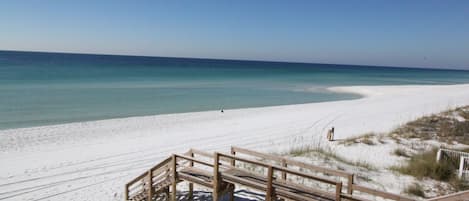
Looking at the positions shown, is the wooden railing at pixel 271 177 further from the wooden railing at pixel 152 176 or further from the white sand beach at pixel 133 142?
the white sand beach at pixel 133 142

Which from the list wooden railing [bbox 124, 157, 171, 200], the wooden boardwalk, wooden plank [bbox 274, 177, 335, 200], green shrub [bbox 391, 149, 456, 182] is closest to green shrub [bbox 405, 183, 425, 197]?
green shrub [bbox 391, 149, 456, 182]

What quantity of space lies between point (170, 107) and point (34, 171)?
14.1 m

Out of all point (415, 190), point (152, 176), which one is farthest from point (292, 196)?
point (415, 190)

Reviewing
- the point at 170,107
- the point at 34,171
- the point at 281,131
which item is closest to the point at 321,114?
the point at 281,131

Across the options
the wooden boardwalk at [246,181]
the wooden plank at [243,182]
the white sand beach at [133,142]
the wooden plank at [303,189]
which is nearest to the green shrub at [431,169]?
the white sand beach at [133,142]

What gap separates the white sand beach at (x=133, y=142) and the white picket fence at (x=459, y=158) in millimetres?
1422

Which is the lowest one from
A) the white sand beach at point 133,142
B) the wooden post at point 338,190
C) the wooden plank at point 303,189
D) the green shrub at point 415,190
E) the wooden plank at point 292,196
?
the white sand beach at point 133,142

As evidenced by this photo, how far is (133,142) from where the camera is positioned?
12750 millimetres

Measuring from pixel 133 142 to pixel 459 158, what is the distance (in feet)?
38.9

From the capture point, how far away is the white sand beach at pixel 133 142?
8.31 m

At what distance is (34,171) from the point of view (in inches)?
360

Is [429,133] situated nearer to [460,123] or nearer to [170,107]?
[460,123]

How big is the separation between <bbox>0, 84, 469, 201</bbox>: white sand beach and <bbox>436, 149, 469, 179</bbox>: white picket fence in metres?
1.42

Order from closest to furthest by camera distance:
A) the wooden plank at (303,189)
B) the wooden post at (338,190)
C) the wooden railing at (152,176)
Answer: the wooden post at (338,190) → the wooden plank at (303,189) → the wooden railing at (152,176)
